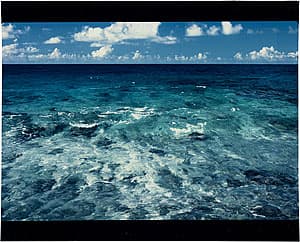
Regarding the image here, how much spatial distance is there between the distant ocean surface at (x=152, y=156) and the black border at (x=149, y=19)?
553mm

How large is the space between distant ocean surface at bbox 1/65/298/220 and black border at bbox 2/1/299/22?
0.49 meters

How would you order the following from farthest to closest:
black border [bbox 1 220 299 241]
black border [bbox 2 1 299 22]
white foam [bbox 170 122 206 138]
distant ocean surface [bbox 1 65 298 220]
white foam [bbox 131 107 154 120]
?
1. white foam [bbox 131 107 154 120]
2. white foam [bbox 170 122 206 138]
3. distant ocean surface [bbox 1 65 298 220]
4. black border [bbox 1 220 299 241]
5. black border [bbox 2 1 299 22]

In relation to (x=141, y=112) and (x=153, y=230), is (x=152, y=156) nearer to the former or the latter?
(x=153, y=230)

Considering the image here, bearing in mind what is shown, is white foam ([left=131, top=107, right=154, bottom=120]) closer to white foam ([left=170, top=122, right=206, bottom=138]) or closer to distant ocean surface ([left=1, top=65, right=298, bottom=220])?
distant ocean surface ([left=1, top=65, right=298, bottom=220])

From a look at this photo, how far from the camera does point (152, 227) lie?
4.92 ft

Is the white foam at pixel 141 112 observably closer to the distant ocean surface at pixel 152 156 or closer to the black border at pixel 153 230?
the distant ocean surface at pixel 152 156

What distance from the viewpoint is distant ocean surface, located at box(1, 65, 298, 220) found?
3277 millimetres

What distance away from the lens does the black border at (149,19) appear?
1.28 metres

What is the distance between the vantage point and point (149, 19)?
1.46 m

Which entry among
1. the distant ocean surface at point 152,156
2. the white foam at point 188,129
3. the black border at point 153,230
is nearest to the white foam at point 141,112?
the distant ocean surface at point 152,156

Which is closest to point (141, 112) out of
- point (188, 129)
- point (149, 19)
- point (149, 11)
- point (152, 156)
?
point (188, 129)

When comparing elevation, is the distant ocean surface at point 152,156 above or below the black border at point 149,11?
below

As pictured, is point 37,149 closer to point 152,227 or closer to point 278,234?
point 152,227

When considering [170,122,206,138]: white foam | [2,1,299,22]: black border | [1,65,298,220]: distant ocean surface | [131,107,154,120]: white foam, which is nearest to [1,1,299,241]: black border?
[2,1,299,22]: black border
